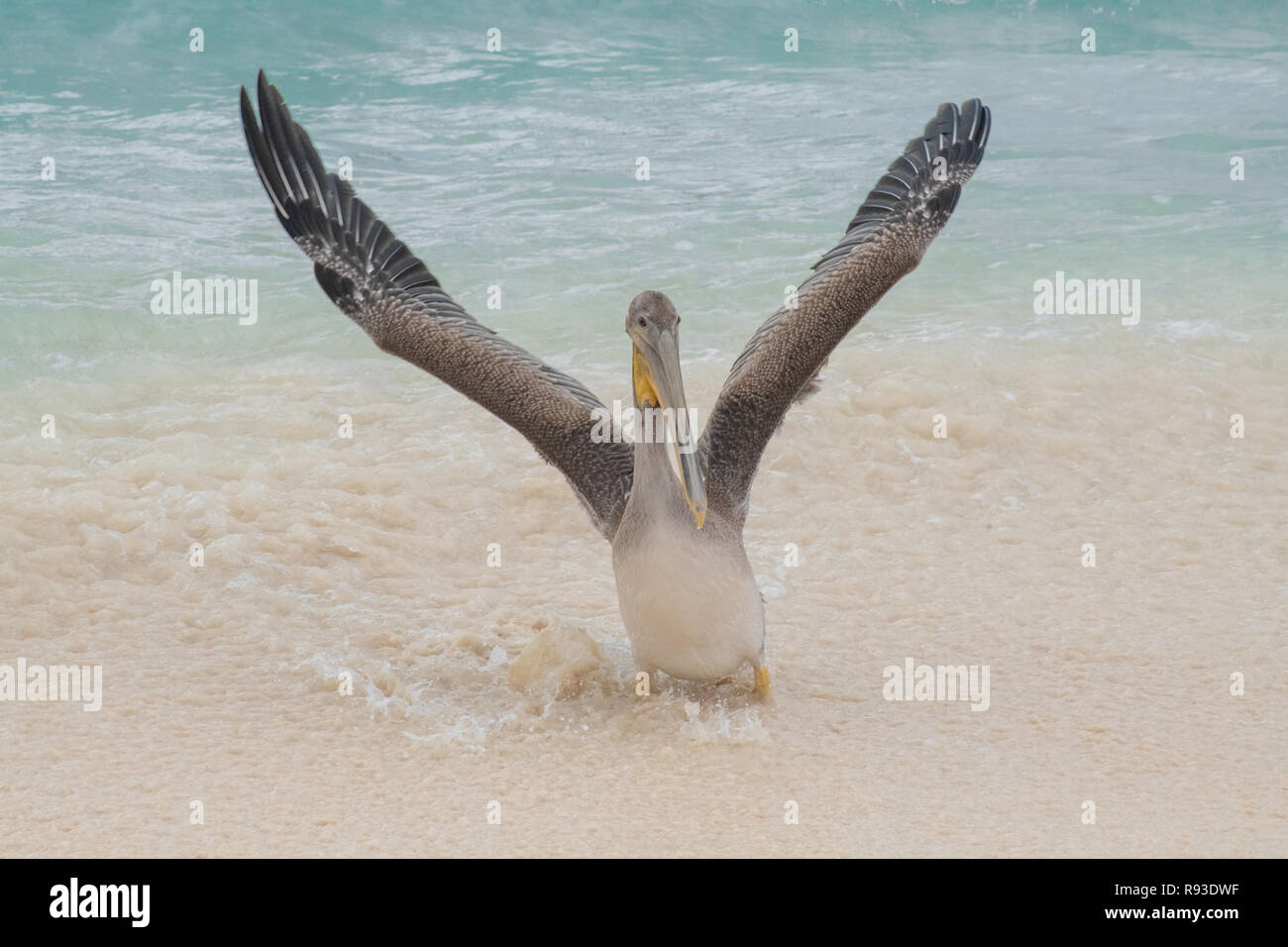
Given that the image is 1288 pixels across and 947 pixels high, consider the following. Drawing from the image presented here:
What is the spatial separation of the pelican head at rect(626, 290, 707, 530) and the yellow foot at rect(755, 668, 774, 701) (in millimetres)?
855

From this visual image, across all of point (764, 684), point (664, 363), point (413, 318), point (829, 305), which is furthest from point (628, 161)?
point (664, 363)

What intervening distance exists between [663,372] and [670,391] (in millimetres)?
62

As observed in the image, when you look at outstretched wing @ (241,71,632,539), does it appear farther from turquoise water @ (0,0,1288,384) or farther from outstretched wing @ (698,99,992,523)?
turquoise water @ (0,0,1288,384)

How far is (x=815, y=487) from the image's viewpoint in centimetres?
731

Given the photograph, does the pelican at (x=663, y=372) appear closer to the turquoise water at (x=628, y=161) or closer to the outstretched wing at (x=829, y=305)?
the outstretched wing at (x=829, y=305)

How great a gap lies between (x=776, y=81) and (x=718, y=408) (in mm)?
15873

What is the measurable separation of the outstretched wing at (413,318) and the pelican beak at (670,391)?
76 centimetres

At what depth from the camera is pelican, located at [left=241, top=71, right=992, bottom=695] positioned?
14.6 ft

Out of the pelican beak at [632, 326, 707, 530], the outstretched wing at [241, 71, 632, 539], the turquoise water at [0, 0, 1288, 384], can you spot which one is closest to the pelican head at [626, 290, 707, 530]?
the pelican beak at [632, 326, 707, 530]

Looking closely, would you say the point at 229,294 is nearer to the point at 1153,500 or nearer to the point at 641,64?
the point at 1153,500

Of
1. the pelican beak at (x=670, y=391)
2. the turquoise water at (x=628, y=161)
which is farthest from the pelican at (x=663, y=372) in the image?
the turquoise water at (x=628, y=161)

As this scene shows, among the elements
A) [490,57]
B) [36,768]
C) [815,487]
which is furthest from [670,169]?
[36,768]

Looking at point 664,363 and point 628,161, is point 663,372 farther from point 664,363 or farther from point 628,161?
point 628,161

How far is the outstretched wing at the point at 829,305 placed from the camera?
5035 mm
